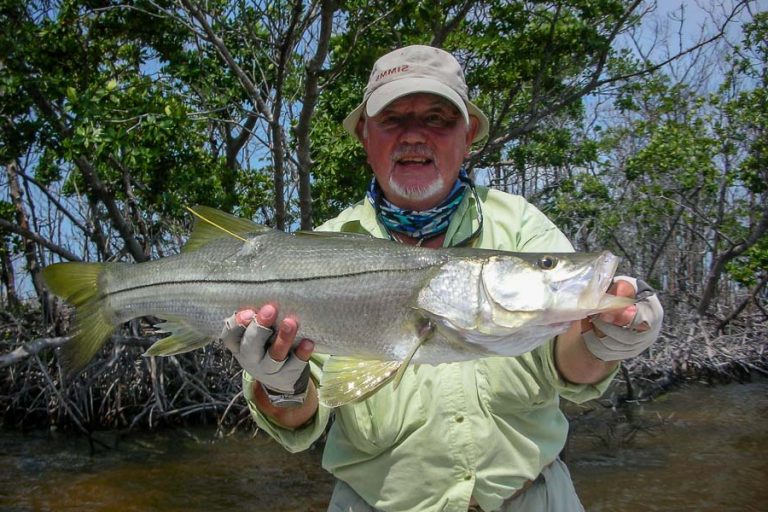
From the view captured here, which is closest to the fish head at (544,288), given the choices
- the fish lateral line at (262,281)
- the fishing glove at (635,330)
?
the fishing glove at (635,330)

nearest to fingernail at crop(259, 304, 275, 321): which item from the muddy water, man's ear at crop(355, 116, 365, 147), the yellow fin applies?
the yellow fin

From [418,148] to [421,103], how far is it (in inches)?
7.1

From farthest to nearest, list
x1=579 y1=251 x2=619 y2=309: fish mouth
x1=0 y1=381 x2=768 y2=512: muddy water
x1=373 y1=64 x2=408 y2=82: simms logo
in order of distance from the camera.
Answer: x1=0 y1=381 x2=768 y2=512: muddy water < x1=373 y1=64 x2=408 y2=82: simms logo < x1=579 y1=251 x2=619 y2=309: fish mouth

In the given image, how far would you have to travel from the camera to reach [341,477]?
8.62 feet

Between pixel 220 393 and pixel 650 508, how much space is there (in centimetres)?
604

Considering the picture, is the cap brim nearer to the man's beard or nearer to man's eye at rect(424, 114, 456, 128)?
man's eye at rect(424, 114, 456, 128)

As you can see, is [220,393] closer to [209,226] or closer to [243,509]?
[243,509]

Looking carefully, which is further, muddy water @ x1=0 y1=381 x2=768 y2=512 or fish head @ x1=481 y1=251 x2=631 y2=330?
muddy water @ x1=0 y1=381 x2=768 y2=512

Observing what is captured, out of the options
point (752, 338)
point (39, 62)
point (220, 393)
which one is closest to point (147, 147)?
point (39, 62)

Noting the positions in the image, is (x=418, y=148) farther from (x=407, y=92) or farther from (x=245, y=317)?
(x=245, y=317)

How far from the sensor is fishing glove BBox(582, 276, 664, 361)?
210cm

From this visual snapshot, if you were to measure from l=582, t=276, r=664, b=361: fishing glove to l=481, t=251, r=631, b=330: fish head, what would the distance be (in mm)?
107

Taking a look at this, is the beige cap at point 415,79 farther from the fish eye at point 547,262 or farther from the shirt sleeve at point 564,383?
the shirt sleeve at point 564,383

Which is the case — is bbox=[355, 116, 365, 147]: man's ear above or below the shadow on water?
above
